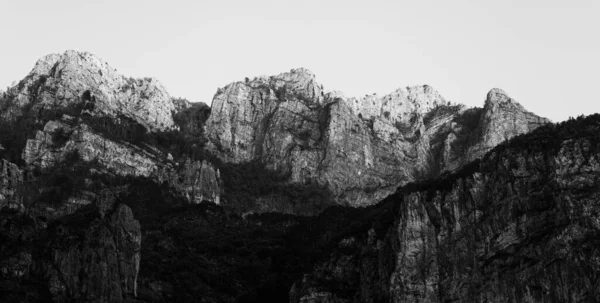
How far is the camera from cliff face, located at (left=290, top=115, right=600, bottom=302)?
114250mm

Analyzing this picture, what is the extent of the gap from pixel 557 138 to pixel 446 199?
17264 millimetres

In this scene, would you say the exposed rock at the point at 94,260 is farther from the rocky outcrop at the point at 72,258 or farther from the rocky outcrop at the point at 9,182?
the rocky outcrop at the point at 9,182

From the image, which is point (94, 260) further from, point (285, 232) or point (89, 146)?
point (89, 146)

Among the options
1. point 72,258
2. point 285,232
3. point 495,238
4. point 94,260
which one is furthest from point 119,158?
point 495,238

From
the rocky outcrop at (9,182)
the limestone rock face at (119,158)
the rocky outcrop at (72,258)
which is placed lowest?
the rocky outcrop at (72,258)

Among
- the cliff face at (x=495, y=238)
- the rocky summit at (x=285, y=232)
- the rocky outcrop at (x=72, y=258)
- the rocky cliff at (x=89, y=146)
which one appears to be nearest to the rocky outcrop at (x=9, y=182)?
the rocky summit at (x=285, y=232)

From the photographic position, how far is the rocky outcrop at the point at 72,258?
122 m

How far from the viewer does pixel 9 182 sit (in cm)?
15375

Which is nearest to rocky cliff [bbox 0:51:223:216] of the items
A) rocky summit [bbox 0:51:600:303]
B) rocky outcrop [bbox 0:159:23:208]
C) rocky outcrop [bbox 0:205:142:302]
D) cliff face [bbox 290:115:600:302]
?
rocky summit [bbox 0:51:600:303]

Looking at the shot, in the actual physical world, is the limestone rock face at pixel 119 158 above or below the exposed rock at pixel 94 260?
above

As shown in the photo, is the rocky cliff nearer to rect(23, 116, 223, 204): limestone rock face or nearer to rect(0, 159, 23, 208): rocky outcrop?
rect(23, 116, 223, 204): limestone rock face

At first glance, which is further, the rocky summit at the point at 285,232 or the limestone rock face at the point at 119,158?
the limestone rock face at the point at 119,158

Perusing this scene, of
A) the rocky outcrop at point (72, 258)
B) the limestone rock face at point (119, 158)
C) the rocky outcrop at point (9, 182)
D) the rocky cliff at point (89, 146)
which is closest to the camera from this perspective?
the rocky outcrop at point (72, 258)

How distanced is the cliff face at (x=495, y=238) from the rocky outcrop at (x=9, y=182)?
4629cm
